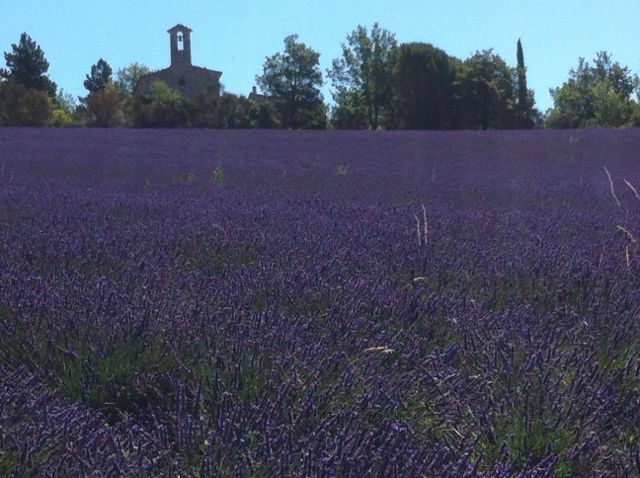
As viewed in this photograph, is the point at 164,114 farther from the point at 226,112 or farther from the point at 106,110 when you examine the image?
the point at 106,110

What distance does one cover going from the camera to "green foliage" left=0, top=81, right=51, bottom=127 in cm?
3381

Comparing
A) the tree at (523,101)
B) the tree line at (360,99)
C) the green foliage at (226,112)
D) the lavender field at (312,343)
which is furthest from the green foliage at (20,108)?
the lavender field at (312,343)

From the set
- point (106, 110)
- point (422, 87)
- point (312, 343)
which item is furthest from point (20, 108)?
point (312, 343)

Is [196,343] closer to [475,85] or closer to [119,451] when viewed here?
[119,451]

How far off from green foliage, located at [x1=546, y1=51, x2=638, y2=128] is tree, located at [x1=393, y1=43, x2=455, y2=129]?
316 inches

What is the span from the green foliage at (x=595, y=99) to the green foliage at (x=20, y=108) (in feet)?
85.1

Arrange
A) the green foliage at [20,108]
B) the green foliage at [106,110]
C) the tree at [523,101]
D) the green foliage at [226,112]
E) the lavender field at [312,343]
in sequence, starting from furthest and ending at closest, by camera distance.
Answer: the tree at [523,101] < the green foliage at [106,110] < the green foliage at [226,112] < the green foliage at [20,108] < the lavender field at [312,343]

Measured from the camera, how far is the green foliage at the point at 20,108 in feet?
111

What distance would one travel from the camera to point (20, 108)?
1340 inches

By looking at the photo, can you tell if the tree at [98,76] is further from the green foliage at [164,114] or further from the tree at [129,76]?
the green foliage at [164,114]

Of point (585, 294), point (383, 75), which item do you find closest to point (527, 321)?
point (585, 294)

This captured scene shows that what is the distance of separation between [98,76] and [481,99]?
47582mm

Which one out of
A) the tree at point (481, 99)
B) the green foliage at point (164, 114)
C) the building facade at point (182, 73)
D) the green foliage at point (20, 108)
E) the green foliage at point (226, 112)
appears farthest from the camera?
the building facade at point (182, 73)

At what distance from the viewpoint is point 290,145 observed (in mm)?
14172
